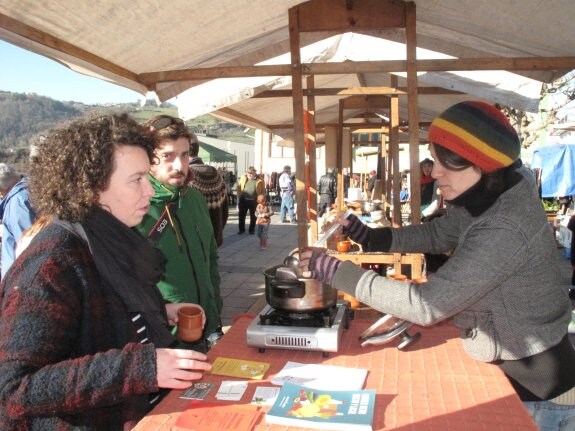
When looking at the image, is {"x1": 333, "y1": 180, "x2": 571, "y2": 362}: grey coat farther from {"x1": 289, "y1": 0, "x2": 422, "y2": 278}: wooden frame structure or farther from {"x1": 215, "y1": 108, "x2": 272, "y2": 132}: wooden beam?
{"x1": 215, "y1": 108, "x2": 272, "y2": 132}: wooden beam

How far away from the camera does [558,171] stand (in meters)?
10.8

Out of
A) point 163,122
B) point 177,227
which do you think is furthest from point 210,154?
point 177,227

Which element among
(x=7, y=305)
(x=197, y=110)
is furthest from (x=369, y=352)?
(x=197, y=110)

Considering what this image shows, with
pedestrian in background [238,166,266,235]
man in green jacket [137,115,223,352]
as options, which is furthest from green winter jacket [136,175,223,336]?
pedestrian in background [238,166,266,235]

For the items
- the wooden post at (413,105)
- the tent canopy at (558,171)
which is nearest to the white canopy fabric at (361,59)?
the wooden post at (413,105)

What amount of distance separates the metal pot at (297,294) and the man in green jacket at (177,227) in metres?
0.70

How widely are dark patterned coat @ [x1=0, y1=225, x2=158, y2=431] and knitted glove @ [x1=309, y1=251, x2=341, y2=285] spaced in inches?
27.9

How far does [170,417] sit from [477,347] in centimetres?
105

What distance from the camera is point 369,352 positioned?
6.10ft

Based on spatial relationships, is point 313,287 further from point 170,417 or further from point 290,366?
point 170,417

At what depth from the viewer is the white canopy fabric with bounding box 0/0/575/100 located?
2.44 metres

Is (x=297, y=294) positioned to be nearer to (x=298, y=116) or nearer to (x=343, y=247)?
(x=298, y=116)

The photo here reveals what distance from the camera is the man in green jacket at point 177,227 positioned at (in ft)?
7.88

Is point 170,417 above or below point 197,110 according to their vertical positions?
below
